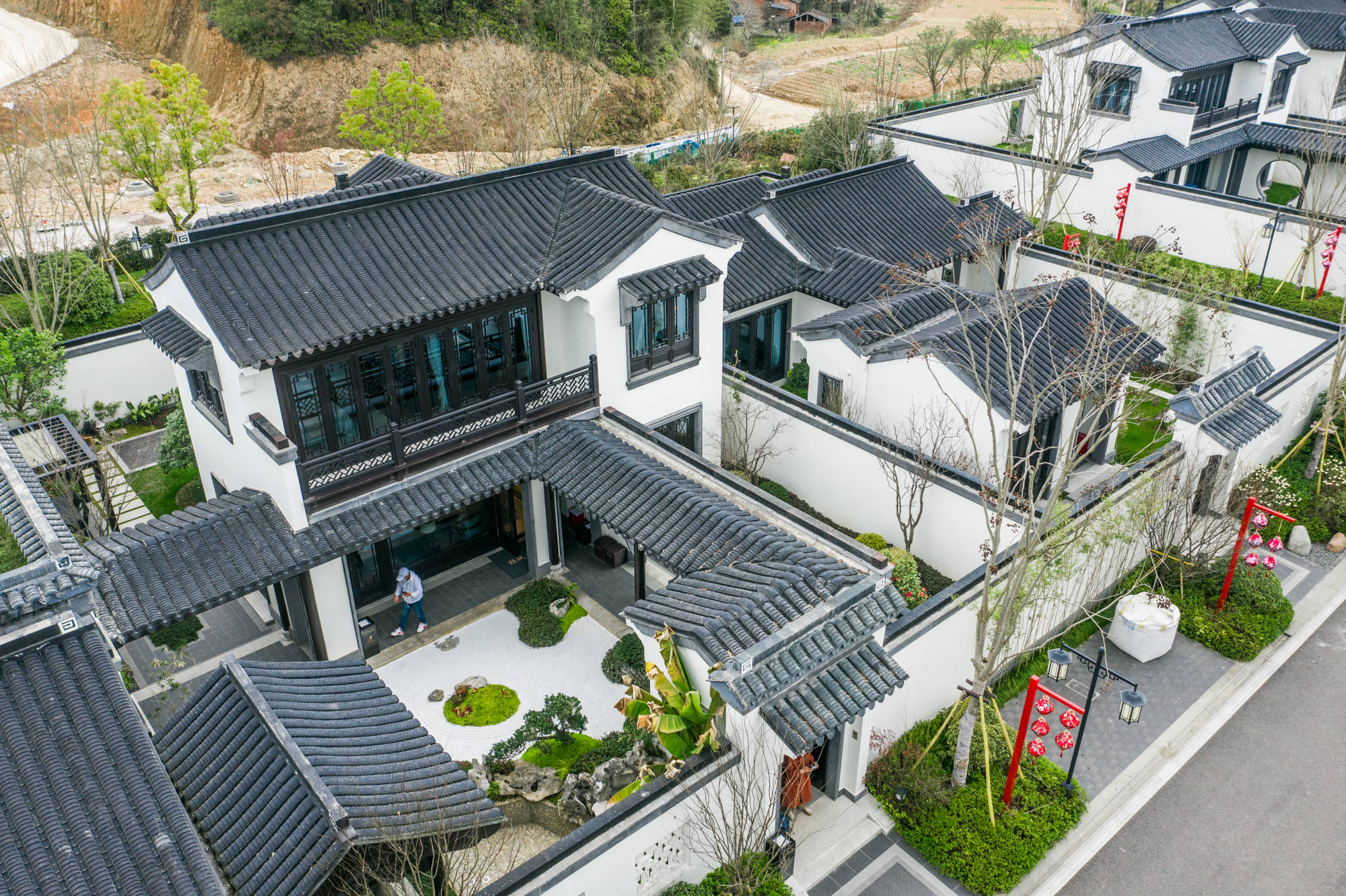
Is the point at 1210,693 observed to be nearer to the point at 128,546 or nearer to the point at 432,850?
the point at 432,850

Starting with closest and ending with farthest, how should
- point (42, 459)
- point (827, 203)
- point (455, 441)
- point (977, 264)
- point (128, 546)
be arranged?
point (128, 546) → point (455, 441) → point (42, 459) → point (827, 203) → point (977, 264)

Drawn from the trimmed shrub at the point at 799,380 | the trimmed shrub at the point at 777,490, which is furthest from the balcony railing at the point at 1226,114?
the trimmed shrub at the point at 777,490

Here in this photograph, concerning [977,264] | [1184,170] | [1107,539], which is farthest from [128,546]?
[1184,170]

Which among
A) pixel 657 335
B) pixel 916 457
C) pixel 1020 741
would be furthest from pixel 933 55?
pixel 1020 741

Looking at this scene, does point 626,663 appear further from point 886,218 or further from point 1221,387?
point 886,218

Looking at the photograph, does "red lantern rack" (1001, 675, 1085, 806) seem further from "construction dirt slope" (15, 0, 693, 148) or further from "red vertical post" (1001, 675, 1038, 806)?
"construction dirt slope" (15, 0, 693, 148)
